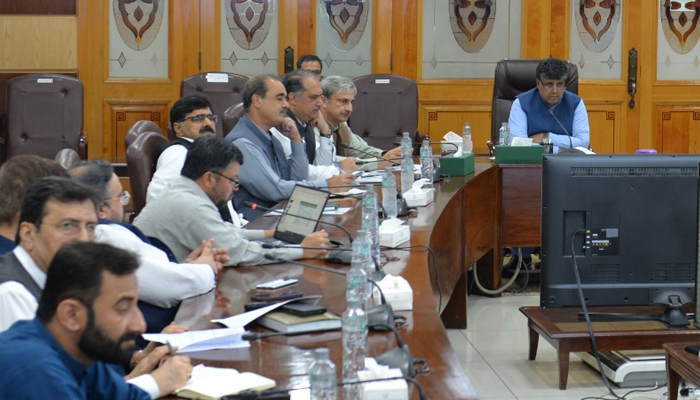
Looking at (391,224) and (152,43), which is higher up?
(152,43)

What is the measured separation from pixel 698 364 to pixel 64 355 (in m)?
1.74

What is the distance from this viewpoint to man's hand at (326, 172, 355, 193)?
4.95 metres

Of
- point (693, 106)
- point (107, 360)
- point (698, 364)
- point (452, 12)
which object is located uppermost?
point (452, 12)

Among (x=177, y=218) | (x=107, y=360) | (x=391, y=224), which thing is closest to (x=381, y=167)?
(x=391, y=224)

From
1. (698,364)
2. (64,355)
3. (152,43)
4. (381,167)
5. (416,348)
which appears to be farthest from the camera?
(152,43)

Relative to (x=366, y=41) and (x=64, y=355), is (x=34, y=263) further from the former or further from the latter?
(x=366, y=41)

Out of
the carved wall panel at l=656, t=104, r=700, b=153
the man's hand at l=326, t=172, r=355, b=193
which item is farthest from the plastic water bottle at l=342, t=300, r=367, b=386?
the carved wall panel at l=656, t=104, r=700, b=153

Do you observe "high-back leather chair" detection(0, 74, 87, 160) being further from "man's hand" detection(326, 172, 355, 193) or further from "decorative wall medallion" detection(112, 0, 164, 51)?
"man's hand" detection(326, 172, 355, 193)

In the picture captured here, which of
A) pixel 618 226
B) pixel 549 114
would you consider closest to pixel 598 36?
pixel 549 114

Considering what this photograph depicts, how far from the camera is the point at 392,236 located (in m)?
3.52

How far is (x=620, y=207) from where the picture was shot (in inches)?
131

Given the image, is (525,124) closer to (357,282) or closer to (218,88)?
(218,88)

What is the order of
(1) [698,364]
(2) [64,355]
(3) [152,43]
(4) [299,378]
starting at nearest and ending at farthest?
1. (2) [64,355]
2. (4) [299,378]
3. (1) [698,364]
4. (3) [152,43]

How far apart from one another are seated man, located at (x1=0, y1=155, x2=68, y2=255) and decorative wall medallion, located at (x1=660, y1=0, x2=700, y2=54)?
688 cm
